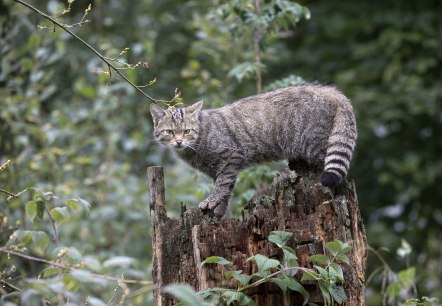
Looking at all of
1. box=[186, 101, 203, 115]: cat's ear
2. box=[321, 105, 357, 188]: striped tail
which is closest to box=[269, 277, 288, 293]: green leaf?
box=[321, 105, 357, 188]: striped tail

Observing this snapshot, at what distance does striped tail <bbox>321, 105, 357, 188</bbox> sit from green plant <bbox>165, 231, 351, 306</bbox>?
0.77 metres

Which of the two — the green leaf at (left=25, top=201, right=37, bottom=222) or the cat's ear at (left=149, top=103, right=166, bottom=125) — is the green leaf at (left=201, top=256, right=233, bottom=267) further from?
the cat's ear at (left=149, top=103, right=166, bottom=125)

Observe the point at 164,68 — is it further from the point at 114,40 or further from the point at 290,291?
the point at 290,291

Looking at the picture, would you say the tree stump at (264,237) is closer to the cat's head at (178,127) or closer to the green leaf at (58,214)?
the green leaf at (58,214)

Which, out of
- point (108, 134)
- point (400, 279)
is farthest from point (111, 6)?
point (400, 279)

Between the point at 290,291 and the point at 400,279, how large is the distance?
5.26ft

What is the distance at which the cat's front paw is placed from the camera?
5.49 meters

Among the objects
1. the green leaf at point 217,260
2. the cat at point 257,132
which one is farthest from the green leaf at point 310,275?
the cat at point 257,132

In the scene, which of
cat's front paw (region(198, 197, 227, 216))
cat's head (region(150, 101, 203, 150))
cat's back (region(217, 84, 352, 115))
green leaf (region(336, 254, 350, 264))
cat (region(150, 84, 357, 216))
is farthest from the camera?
cat's head (region(150, 101, 203, 150))

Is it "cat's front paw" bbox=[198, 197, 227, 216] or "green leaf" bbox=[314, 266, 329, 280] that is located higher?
"cat's front paw" bbox=[198, 197, 227, 216]

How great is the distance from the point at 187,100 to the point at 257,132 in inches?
136

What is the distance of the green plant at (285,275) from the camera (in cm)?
386

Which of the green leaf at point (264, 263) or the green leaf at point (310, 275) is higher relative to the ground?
the green leaf at point (264, 263)

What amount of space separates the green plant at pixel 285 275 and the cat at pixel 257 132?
1451 mm
